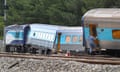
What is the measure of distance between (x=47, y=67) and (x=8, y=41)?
92.7 ft

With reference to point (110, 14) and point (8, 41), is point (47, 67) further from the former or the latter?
point (8, 41)

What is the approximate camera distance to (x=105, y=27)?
22203mm

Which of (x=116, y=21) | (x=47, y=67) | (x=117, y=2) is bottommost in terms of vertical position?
(x=47, y=67)

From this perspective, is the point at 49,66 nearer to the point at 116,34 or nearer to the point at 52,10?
the point at 116,34

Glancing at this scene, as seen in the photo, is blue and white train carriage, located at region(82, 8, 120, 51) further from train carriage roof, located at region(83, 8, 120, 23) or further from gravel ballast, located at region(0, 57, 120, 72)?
gravel ballast, located at region(0, 57, 120, 72)

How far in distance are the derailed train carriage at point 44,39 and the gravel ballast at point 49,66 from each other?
1895cm

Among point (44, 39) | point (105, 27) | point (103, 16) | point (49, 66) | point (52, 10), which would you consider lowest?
point (49, 66)

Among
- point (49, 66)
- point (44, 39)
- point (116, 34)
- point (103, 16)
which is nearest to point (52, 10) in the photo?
point (44, 39)

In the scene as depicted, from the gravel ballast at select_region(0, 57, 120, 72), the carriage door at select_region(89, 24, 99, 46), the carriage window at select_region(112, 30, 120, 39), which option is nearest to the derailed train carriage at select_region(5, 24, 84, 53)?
the carriage door at select_region(89, 24, 99, 46)

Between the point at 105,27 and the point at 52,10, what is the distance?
3528cm

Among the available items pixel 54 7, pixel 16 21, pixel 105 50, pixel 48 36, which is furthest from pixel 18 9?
pixel 105 50

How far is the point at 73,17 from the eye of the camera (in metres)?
53.5

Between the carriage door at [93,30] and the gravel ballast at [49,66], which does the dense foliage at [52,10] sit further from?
the gravel ballast at [49,66]

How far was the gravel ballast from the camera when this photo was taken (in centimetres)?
1400
